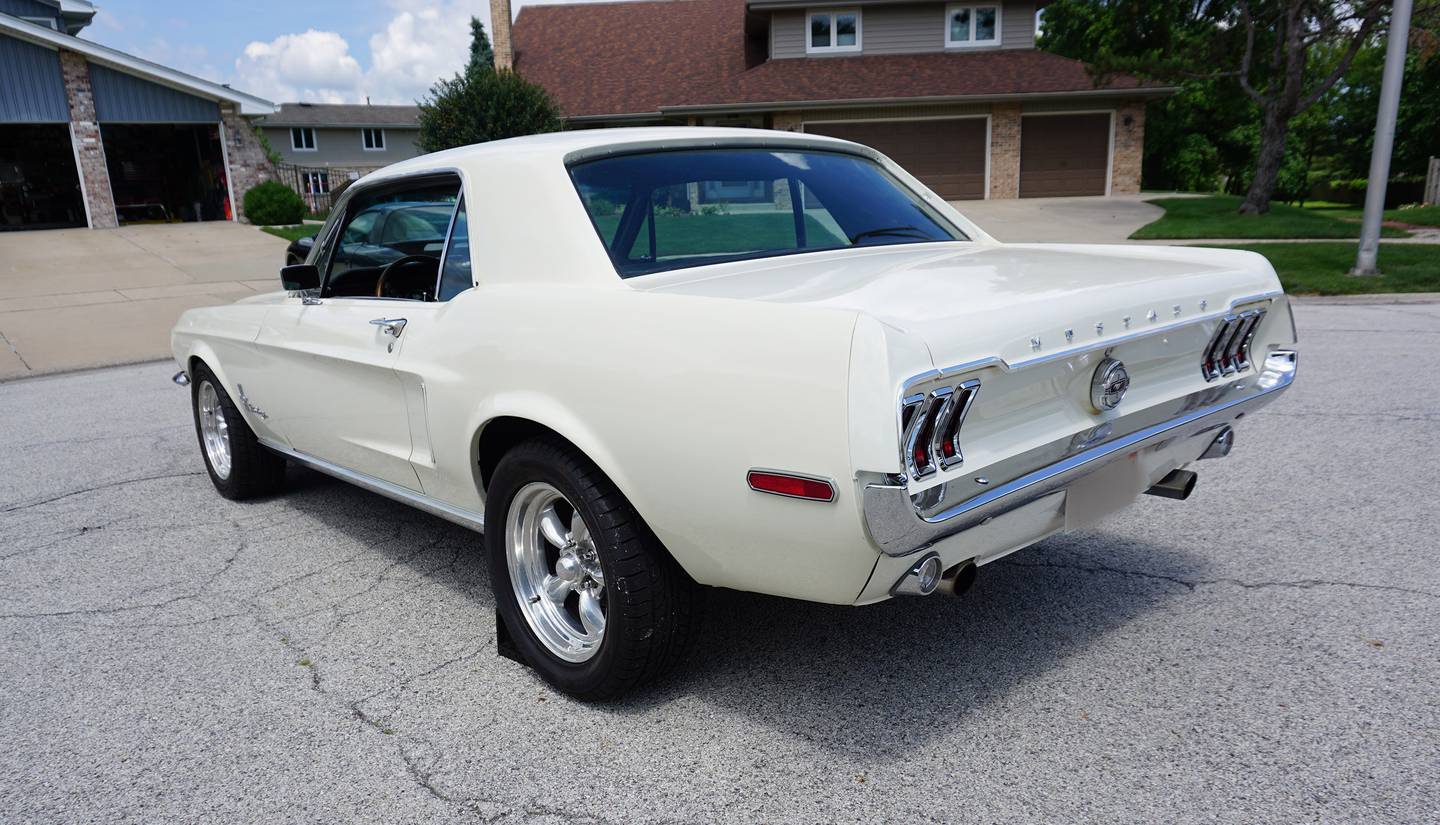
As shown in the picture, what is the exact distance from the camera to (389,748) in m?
2.70

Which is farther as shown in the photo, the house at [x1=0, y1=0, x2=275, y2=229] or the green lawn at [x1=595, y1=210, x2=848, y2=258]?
the house at [x1=0, y1=0, x2=275, y2=229]

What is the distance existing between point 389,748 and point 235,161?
26.8 meters

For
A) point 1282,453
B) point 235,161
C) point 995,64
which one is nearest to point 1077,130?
point 995,64

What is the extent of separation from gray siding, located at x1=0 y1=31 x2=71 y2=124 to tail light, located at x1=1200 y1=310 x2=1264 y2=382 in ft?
90.4

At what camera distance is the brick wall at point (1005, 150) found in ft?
87.4

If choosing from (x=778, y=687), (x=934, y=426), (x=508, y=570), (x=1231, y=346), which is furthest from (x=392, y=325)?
(x=1231, y=346)

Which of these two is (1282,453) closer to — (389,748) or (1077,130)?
(389,748)

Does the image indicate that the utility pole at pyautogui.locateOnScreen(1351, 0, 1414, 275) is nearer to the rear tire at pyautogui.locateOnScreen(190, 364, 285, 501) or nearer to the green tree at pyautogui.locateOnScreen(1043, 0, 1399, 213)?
the green tree at pyautogui.locateOnScreen(1043, 0, 1399, 213)

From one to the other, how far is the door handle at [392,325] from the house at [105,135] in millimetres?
25447

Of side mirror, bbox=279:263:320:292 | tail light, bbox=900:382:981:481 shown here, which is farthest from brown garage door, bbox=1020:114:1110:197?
tail light, bbox=900:382:981:481

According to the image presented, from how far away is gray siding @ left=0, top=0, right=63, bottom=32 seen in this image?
1159 inches

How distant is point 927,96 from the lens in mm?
25719

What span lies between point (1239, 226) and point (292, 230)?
65.6ft

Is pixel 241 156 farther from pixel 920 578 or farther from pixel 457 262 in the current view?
pixel 920 578
